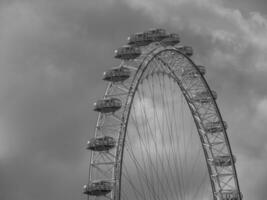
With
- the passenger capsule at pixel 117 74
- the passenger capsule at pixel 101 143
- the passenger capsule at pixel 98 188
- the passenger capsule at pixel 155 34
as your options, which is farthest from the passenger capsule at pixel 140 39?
the passenger capsule at pixel 98 188

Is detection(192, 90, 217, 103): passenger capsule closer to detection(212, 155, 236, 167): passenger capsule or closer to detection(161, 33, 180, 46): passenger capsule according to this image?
detection(212, 155, 236, 167): passenger capsule

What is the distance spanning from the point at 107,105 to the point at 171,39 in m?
15.0

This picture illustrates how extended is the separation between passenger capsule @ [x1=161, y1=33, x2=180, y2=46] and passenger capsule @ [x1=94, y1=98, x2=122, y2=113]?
487 inches

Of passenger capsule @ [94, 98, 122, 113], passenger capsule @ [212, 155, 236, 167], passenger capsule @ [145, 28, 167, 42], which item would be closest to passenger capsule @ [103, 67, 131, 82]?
passenger capsule @ [94, 98, 122, 113]

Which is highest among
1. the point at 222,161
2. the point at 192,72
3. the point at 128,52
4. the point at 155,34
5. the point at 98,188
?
the point at 155,34

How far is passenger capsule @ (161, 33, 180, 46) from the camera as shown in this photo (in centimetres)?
12146

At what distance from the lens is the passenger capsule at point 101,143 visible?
110m

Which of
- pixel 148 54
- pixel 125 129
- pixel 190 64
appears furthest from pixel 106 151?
pixel 190 64

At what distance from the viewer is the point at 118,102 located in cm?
11081

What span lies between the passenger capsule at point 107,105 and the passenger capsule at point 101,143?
119 inches

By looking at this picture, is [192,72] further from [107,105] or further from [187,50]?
[107,105]

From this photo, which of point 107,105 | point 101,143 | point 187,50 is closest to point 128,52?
point 107,105

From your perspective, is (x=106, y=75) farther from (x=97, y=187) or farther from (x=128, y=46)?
(x=97, y=187)

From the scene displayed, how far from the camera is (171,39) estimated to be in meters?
123
